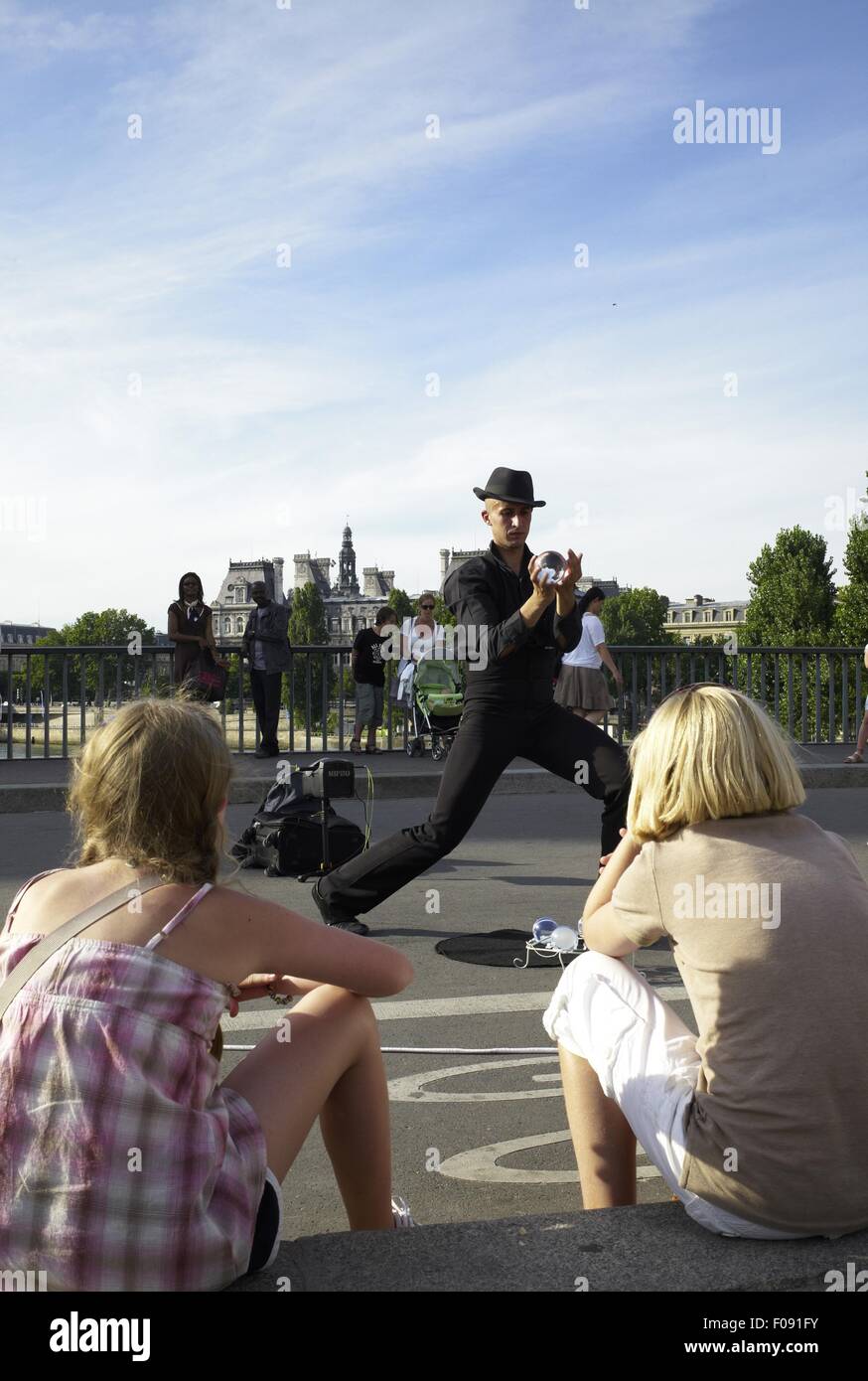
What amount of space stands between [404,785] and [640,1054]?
381 inches

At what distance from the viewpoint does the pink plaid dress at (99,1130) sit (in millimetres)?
2127

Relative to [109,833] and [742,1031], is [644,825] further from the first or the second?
[109,833]

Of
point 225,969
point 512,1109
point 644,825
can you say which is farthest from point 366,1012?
point 512,1109

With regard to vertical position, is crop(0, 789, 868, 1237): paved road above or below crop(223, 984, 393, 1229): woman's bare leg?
below

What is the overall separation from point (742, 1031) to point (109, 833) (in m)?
1.20

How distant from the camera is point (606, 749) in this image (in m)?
5.84

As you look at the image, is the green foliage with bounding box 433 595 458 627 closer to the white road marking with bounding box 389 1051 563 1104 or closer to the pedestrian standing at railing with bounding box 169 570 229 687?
the white road marking with bounding box 389 1051 563 1104

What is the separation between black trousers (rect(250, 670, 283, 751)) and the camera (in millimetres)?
14023

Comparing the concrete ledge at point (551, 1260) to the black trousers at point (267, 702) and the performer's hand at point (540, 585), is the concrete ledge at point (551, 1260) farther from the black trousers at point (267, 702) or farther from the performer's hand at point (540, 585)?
the black trousers at point (267, 702)

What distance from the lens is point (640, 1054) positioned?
2.71 m

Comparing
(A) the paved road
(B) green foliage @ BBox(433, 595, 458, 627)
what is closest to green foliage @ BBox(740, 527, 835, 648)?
(B) green foliage @ BBox(433, 595, 458, 627)

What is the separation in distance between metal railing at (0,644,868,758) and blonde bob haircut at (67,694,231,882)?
11116mm

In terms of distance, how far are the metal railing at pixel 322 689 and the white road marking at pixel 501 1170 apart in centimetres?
1012

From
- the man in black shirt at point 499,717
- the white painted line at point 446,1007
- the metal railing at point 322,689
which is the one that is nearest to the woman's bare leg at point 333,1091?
the white painted line at point 446,1007
